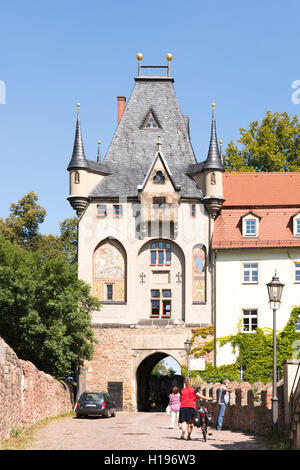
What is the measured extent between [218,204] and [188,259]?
3826 millimetres

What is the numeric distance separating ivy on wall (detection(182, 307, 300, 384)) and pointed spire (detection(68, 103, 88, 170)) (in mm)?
12378

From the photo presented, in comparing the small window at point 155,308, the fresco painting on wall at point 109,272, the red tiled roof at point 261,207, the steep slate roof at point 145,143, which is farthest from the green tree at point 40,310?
the red tiled roof at point 261,207

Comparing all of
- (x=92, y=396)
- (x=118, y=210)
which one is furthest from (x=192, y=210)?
(x=92, y=396)

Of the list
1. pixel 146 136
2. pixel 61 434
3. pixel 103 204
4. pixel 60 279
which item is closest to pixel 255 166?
pixel 146 136

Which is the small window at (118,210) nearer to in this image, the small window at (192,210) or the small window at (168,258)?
the small window at (168,258)

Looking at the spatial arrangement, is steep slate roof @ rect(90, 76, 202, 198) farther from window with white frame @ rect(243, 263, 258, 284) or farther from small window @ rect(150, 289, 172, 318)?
small window @ rect(150, 289, 172, 318)

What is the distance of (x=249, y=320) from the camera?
48844mm

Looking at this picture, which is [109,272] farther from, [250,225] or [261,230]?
[261,230]

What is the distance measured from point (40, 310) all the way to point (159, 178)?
11.8 metres

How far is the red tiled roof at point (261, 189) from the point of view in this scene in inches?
2019

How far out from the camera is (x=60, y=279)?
4472 centimetres
